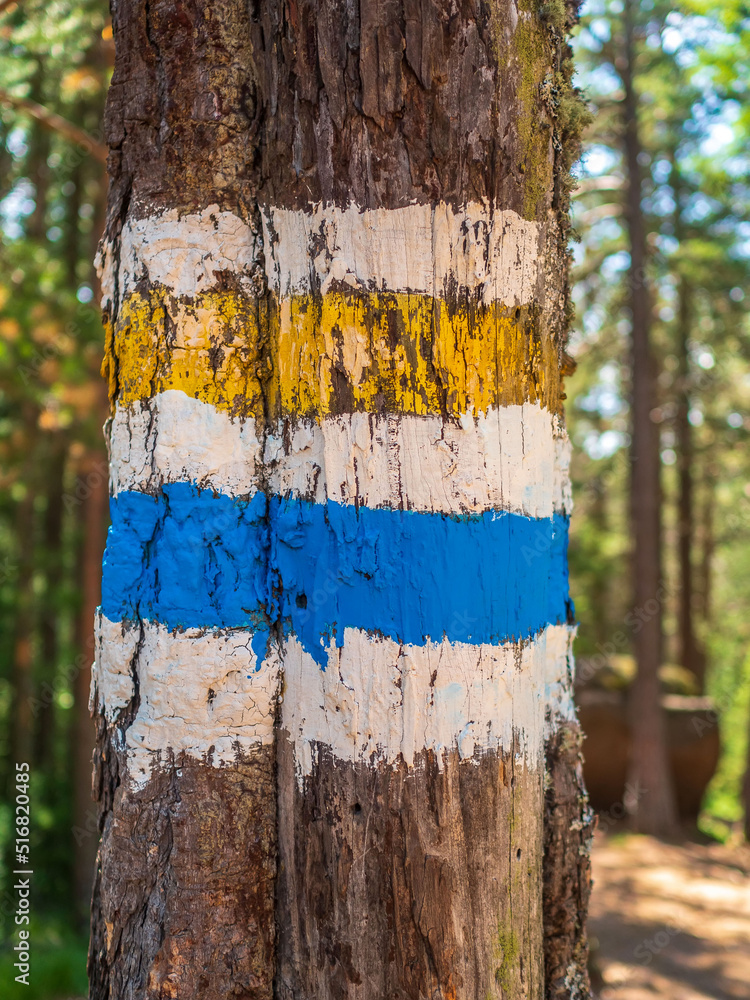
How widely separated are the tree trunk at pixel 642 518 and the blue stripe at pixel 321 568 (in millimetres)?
8795

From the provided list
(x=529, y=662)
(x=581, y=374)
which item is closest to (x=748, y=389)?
(x=581, y=374)

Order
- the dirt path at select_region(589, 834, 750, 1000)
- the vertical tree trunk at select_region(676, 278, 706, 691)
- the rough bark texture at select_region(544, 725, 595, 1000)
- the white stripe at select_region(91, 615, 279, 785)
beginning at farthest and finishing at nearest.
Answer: the vertical tree trunk at select_region(676, 278, 706, 691) → the dirt path at select_region(589, 834, 750, 1000) → the rough bark texture at select_region(544, 725, 595, 1000) → the white stripe at select_region(91, 615, 279, 785)

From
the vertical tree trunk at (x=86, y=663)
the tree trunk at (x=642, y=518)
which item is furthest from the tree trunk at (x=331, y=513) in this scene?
the tree trunk at (x=642, y=518)

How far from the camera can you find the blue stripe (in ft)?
4.30

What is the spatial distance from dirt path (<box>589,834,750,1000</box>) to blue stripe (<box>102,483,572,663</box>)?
5281 millimetres

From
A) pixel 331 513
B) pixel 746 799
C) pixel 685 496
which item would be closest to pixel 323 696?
pixel 331 513

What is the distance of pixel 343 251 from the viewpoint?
1.35 m

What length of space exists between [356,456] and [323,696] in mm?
431

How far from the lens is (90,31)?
672 cm

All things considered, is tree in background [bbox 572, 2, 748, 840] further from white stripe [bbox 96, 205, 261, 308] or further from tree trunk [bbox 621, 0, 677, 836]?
white stripe [bbox 96, 205, 261, 308]

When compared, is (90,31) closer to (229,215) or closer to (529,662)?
(229,215)

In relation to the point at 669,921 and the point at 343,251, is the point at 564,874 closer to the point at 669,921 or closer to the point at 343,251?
the point at 343,251

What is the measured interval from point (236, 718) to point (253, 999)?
49 centimetres

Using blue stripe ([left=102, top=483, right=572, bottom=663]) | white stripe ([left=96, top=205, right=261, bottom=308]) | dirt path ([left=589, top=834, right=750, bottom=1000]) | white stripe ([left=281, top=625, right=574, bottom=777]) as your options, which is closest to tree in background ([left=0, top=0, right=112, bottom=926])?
white stripe ([left=96, top=205, right=261, bottom=308])
